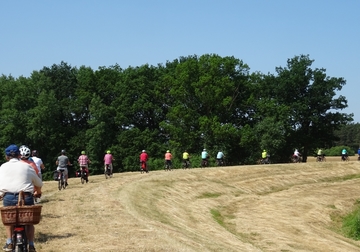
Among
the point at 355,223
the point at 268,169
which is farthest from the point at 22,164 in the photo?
the point at 268,169

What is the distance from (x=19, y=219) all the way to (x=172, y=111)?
2343 inches

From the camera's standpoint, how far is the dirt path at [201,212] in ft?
46.9

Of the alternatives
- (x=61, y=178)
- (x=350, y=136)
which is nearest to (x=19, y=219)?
(x=61, y=178)

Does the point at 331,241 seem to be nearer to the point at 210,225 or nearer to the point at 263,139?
the point at 210,225

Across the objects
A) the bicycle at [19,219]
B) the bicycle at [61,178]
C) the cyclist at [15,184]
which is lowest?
the bicycle at [61,178]

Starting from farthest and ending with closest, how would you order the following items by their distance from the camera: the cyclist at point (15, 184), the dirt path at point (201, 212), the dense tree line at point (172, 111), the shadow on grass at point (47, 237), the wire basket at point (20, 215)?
the dense tree line at point (172, 111), the dirt path at point (201, 212), the shadow on grass at point (47, 237), the cyclist at point (15, 184), the wire basket at point (20, 215)

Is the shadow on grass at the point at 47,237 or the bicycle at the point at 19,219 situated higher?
the bicycle at the point at 19,219

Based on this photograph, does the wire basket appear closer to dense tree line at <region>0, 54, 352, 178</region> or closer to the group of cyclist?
the group of cyclist

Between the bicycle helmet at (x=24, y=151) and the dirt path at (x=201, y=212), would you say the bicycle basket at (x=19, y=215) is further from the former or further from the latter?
the dirt path at (x=201, y=212)

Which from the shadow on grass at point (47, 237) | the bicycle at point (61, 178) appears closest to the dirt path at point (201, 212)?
the shadow on grass at point (47, 237)

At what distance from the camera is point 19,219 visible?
904 cm

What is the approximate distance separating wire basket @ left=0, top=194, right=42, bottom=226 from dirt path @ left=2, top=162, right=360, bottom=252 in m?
3.44

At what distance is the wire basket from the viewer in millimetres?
8977

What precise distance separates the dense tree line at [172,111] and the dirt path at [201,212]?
2188 cm
